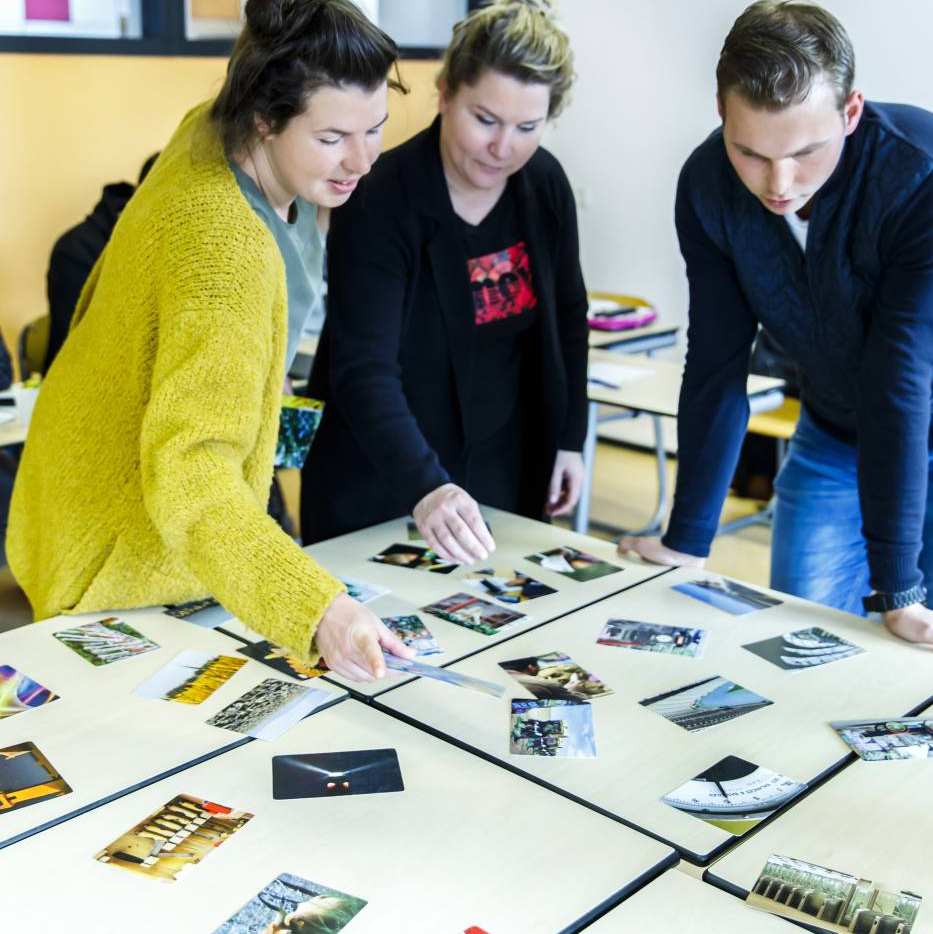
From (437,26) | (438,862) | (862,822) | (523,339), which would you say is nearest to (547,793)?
(438,862)

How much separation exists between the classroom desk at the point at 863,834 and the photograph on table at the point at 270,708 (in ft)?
1.67

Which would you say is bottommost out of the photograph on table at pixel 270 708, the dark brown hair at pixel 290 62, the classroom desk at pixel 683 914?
the classroom desk at pixel 683 914

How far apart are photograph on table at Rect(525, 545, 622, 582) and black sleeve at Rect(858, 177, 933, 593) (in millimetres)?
422

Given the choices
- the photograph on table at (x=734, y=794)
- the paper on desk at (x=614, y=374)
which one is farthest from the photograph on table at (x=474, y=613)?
the paper on desk at (x=614, y=374)

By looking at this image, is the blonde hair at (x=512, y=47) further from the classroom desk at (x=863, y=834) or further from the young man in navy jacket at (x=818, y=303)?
the classroom desk at (x=863, y=834)

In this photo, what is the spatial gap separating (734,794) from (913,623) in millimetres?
508

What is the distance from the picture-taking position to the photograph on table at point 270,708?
1.31 meters

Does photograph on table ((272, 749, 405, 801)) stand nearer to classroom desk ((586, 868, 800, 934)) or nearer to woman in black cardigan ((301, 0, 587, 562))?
classroom desk ((586, 868, 800, 934))

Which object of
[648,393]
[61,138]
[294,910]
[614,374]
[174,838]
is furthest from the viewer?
[61,138]

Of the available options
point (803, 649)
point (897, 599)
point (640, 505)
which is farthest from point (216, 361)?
point (640, 505)

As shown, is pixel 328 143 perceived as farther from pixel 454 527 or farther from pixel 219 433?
pixel 454 527

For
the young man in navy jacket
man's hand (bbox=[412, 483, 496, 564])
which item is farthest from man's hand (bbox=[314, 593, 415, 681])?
the young man in navy jacket

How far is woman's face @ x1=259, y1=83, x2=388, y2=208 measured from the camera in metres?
1.36

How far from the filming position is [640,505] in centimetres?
465
